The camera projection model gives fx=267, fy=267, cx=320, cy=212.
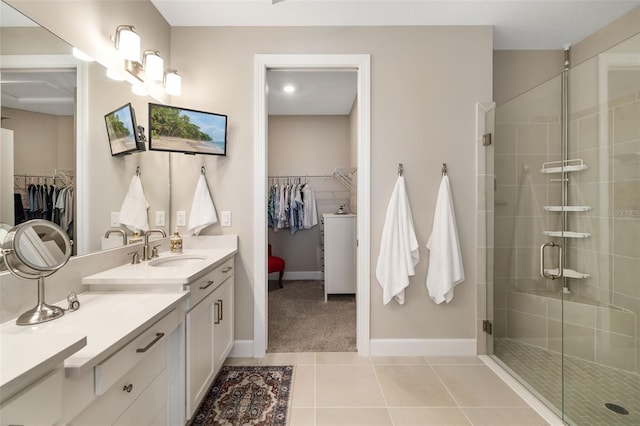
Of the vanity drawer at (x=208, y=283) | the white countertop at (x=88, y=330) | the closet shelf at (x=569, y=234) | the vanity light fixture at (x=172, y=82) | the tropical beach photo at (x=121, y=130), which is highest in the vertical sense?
the vanity light fixture at (x=172, y=82)

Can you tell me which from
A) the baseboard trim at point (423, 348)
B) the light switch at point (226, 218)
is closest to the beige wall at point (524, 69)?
the baseboard trim at point (423, 348)

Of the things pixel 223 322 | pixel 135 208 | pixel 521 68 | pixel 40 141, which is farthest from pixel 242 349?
pixel 521 68

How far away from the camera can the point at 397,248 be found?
215 cm

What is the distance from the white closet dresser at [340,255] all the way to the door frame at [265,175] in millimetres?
1312

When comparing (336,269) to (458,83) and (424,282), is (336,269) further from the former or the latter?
(458,83)

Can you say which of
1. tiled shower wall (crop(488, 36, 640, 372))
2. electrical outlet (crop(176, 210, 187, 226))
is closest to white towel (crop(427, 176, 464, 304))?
tiled shower wall (crop(488, 36, 640, 372))

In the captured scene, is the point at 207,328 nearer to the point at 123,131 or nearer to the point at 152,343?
the point at 152,343

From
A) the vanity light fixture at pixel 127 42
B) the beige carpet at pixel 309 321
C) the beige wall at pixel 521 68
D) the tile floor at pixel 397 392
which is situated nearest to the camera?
the tile floor at pixel 397 392

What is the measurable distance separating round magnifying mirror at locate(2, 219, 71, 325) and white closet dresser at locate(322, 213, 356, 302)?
9.07 feet

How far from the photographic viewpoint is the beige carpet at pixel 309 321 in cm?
238

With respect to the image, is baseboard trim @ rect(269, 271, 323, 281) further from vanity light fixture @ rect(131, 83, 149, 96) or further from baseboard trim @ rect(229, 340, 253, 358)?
vanity light fixture @ rect(131, 83, 149, 96)

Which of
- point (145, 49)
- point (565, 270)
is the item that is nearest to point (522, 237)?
point (565, 270)

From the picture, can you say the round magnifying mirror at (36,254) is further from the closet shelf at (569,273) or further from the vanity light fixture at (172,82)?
the closet shelf at (569,273)

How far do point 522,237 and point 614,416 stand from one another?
1.12 metres
